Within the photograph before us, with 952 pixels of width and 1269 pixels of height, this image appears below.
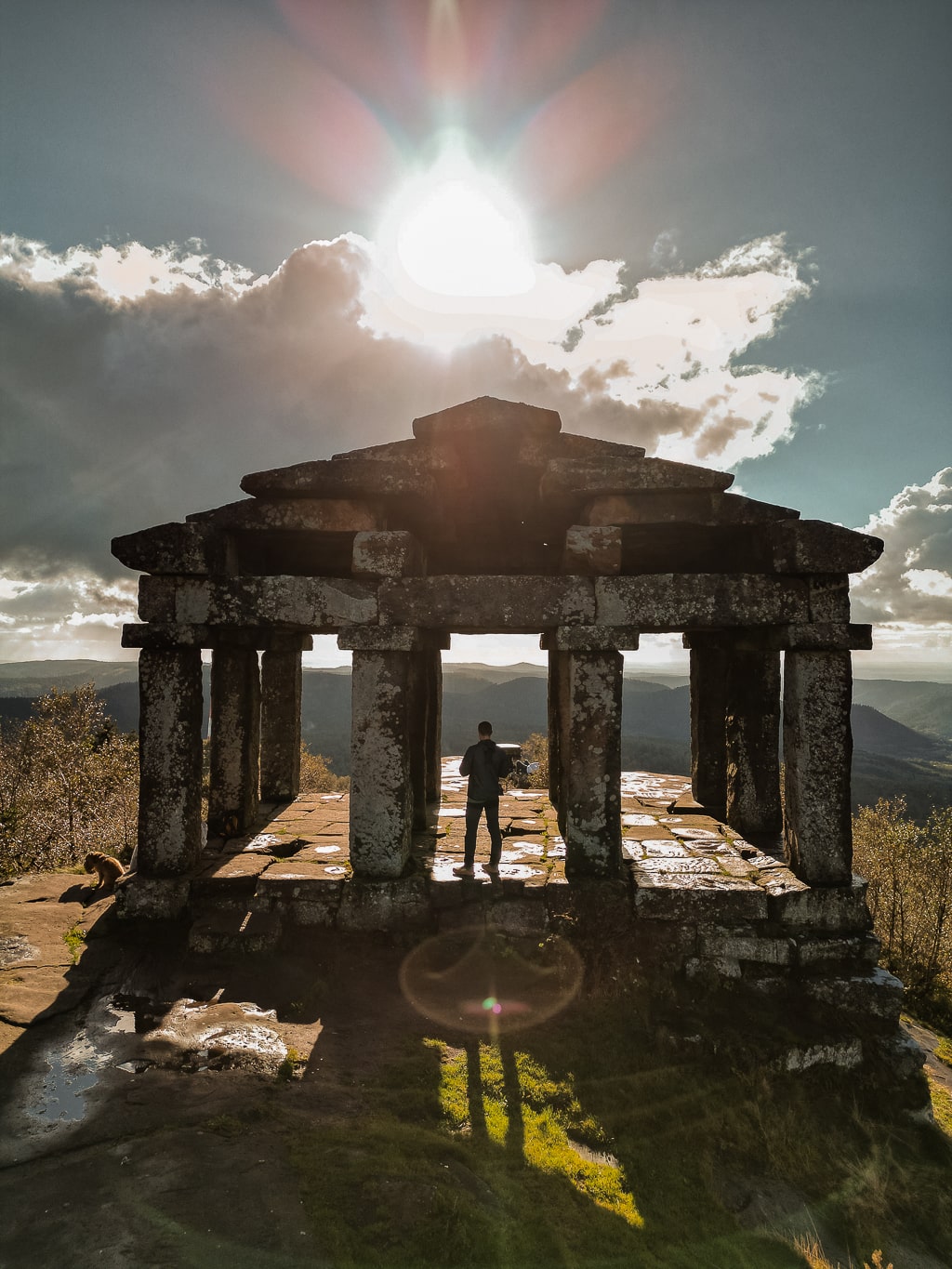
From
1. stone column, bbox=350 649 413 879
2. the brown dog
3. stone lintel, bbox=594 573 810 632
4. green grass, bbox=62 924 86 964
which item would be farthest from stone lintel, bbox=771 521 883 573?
the brown dog

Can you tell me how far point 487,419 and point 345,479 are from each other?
178 centimetres

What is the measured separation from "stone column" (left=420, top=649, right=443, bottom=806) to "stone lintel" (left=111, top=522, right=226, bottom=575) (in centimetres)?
455

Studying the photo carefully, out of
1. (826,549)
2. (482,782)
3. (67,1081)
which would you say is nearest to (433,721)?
(482,782)

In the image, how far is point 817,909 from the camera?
702 cm

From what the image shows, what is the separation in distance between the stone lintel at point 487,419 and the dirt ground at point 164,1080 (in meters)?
5.91

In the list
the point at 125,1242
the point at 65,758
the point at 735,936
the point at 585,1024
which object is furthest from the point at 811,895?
the point at 65,758

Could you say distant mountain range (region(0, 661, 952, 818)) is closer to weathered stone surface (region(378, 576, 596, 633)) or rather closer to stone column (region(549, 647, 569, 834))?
stone column (region(549, 647, 569, 834))

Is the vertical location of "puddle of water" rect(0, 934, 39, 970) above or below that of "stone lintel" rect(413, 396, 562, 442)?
below

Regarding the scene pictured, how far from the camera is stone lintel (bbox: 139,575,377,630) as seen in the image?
24.3 feet

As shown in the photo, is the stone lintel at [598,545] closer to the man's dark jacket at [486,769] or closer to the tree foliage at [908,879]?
the man's dark jacket at [486,769]

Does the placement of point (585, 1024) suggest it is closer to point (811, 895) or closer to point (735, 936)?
point (735, 936)

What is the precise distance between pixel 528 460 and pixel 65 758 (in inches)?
939

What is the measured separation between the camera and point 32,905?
27.6 ft

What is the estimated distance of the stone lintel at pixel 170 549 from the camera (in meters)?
7.41
